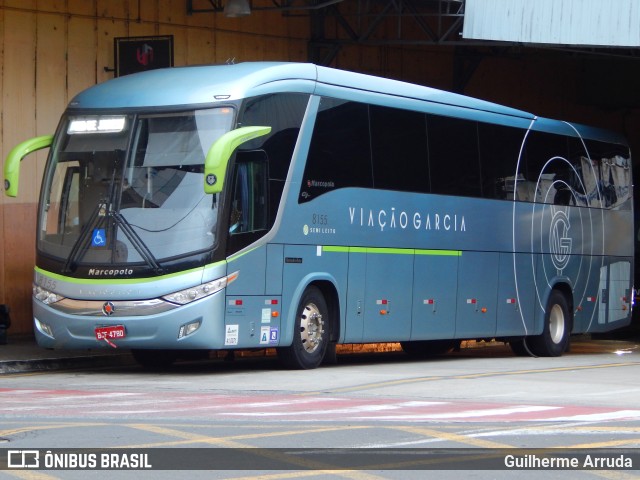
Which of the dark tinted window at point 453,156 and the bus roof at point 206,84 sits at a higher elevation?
the bus roof at point 206,84

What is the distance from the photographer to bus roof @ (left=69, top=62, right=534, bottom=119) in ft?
55.7

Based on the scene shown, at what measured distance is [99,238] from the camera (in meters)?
16.8

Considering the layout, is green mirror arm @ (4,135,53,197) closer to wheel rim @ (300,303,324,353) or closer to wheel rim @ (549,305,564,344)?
wheel rim @ (300,303,324,353)

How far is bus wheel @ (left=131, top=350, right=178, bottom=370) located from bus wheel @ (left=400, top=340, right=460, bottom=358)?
551 cm

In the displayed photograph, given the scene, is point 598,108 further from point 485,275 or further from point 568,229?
point 485,275

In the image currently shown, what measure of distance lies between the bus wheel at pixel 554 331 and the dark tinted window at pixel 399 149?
16.0 feet

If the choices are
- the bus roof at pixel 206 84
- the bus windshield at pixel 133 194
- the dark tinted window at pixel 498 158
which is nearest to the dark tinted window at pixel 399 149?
the bus roof at pixel 206 84

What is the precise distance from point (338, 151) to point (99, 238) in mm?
3601

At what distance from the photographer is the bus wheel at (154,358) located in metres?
19.0

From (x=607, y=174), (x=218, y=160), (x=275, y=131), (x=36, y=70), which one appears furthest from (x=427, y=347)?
(x=218, y=160)

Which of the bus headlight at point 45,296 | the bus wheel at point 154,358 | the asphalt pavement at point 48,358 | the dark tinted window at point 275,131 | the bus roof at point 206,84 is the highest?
the bus roof at point 206,84

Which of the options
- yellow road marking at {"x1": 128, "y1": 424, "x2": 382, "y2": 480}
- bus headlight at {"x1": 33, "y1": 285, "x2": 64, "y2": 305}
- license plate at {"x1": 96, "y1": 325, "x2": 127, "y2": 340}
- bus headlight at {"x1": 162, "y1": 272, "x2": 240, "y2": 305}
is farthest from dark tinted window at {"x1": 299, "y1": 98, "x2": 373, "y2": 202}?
yellow road marking at {"x1": 128, "y1": 424, "x2": 382, "y2": 480}

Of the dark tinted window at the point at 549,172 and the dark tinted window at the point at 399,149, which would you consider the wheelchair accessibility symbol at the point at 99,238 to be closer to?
the dark tinted window at the point at 399,149

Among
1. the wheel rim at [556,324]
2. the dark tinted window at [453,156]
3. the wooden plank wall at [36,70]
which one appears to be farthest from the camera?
the wheel rim at [556,324]
